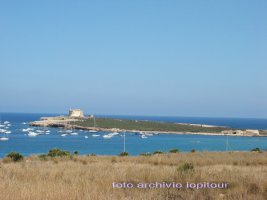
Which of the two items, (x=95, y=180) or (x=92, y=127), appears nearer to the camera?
(x=95, y=180)

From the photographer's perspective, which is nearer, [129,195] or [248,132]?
[129,195]

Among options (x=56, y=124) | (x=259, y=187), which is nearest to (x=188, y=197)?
(x=259, y=187)

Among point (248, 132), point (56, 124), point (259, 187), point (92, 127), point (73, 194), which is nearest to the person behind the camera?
point (73, 194)

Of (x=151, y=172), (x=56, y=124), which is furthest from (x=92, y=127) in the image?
(x=151, y=172)

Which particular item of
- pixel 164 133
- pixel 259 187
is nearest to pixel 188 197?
pixel 259 187

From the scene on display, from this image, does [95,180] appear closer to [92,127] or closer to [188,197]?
[188,197]

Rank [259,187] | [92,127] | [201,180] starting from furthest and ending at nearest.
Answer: [92,127] < [201,180] < [259,187]

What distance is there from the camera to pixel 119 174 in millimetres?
11031

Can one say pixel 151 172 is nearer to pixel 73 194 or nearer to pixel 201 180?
pixel 201 180

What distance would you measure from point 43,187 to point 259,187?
4.42 metres

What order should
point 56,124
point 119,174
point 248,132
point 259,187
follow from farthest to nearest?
point 56,124
point 248,132
point 119,174
point 259,187

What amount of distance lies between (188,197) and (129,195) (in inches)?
44.4

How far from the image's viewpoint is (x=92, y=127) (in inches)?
5960


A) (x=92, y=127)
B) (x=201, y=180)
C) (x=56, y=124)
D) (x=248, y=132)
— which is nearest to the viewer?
(x=201, y=180)
